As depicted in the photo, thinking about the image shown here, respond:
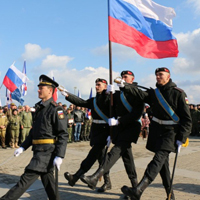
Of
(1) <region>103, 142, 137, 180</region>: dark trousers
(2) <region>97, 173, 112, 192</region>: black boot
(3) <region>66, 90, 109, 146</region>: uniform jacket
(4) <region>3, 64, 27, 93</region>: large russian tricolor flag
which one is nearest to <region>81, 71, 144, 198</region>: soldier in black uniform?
(1) <region>103, 142, 137, 180</region>: dark trousers

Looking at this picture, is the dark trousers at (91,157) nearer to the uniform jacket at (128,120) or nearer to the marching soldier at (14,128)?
the uniform jacket at (128,120)

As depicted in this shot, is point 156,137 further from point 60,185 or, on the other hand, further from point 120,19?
point 120,19

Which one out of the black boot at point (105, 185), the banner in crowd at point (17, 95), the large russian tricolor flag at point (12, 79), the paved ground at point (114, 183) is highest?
the large russian tricolor flag at point (12, 79)

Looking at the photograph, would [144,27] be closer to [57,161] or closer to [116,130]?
[116,130]

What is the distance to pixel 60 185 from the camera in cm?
552

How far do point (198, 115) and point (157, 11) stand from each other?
1345cm

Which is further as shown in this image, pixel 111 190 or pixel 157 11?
pixel 157 11

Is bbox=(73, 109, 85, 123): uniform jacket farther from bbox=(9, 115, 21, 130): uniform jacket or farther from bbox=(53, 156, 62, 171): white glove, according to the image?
bbox=(53, 156, 62, 171): white glove

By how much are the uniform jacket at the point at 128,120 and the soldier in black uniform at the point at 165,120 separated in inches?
10.9

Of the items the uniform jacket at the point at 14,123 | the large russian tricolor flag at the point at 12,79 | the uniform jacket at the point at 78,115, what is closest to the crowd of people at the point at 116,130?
the uniform jacket at the point at 14,123

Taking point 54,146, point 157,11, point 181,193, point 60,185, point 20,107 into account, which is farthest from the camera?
point 20,107

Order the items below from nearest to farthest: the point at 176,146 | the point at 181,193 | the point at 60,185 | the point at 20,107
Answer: the point at 176,146 → the point at 181,193 → the point at 60,185 → the point at 20,107

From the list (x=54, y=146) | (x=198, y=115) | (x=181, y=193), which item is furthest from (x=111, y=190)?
(x=198, y=115)

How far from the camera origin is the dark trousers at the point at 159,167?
156 inches
